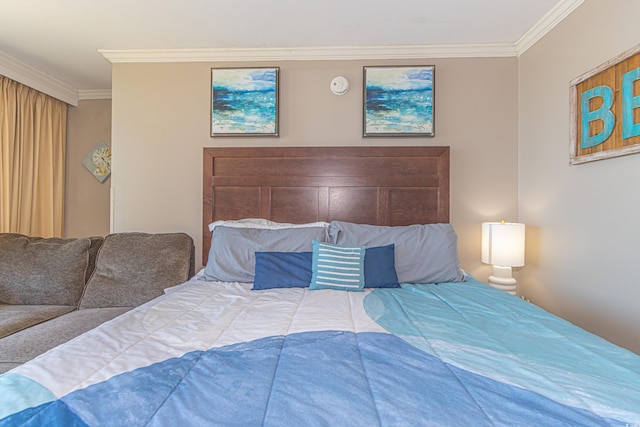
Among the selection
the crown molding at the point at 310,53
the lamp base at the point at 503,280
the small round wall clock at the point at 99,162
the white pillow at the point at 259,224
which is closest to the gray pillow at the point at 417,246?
the white pillow at the point at 259,224

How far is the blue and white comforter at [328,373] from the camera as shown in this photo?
2.30 feet

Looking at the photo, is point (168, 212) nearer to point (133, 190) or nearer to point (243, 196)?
point (133, 190)

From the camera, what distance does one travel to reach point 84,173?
3.50m

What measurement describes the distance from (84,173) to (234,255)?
2.59m

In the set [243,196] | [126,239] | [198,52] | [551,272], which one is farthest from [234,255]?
[551,272]

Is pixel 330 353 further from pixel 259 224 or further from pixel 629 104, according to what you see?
pixel 629 104

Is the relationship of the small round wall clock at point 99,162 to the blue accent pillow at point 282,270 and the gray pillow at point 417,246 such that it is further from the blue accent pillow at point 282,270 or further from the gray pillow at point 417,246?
the gray pillow at point 417,246

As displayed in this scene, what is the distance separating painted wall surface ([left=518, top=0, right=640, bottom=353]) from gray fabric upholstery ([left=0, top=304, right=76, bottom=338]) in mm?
3226

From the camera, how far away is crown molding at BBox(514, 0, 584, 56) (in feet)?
6.57

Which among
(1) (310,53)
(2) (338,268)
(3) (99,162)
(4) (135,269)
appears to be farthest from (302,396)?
(3) (99,162)

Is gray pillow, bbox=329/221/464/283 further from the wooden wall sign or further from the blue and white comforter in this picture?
the wooden wall sign

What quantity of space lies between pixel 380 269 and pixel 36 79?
367cm

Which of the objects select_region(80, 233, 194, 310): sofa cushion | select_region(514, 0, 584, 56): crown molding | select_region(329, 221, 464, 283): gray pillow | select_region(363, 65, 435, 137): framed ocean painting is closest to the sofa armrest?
select_region(80, 233, 194, 310): sofa cushion

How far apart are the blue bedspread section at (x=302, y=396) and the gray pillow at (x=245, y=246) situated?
105 cm
